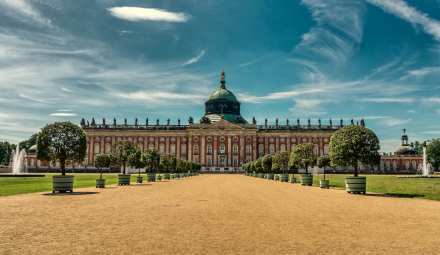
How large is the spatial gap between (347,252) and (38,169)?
115 m

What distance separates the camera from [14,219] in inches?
540

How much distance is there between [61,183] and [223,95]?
4731 inches

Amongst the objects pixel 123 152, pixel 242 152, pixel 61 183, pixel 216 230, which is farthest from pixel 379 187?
pixel 242 152

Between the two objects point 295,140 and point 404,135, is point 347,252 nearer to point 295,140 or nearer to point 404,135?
point 295,140

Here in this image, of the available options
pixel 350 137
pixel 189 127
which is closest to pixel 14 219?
pixel 350 137

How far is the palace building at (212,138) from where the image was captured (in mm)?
132425

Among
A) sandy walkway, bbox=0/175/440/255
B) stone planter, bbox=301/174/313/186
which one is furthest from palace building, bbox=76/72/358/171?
sandy walkway, bbox=0/175/440/255

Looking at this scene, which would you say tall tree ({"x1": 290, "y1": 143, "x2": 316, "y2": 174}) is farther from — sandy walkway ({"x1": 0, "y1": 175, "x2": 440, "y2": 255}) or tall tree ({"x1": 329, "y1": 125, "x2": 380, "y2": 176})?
sandy walkway ({"x1": 0, "y1": 175, "x2": 440, "y2": 255})

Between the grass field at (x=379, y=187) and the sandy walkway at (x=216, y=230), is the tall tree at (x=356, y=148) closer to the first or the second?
the grass field at (x=379, y=187)

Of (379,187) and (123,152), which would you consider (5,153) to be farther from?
(379,187)

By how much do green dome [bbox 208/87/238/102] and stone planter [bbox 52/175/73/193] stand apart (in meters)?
119

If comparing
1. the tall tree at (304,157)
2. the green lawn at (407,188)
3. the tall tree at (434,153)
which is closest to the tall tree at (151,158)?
the tall tree at (304,157)

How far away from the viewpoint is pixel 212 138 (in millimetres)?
133250

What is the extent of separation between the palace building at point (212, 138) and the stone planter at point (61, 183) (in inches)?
4109
